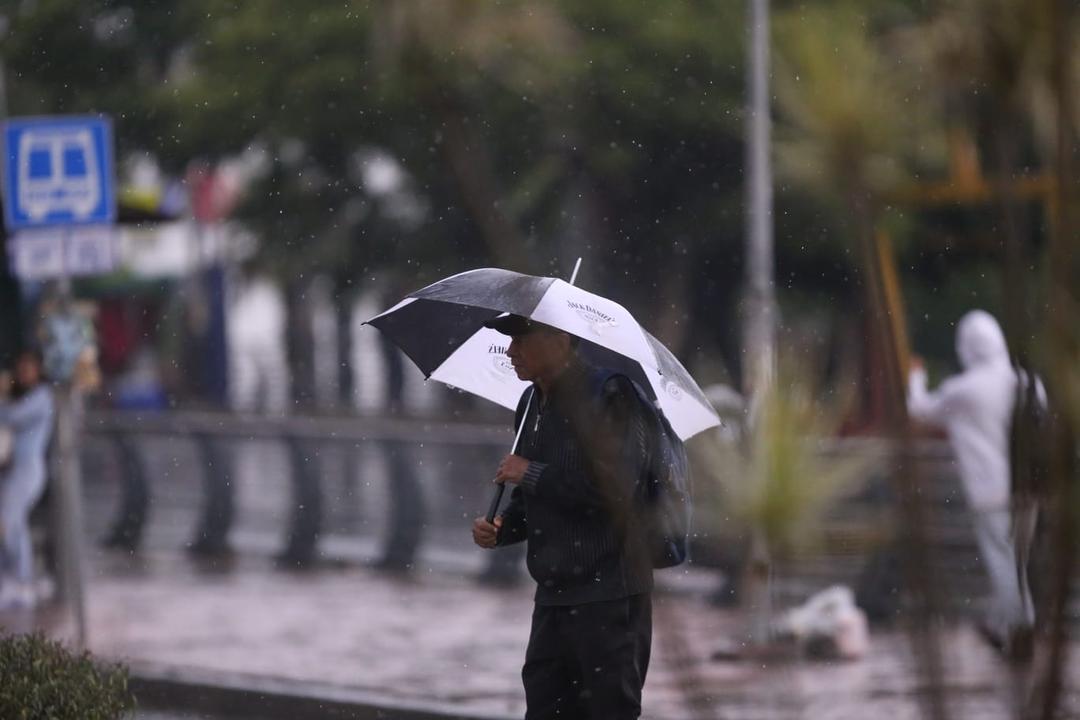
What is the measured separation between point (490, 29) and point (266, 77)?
28.2 m

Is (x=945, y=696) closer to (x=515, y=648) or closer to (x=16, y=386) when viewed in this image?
(x=515, y=648)

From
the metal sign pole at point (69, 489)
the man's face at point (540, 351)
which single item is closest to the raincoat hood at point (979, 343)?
the metal sign pole at point (69, 489)

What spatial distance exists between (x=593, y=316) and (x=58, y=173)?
575 centimetres

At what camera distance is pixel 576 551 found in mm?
5418

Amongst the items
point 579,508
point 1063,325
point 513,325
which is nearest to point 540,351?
point 513,325

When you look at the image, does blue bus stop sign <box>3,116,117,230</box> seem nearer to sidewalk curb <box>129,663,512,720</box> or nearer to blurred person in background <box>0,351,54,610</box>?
sidewalk curb <box>129,663,512,720</box>

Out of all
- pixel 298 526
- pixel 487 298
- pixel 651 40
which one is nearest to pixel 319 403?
pixel 651 40

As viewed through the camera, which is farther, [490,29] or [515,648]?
[515,648]

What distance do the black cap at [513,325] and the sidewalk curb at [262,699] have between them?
278 cm

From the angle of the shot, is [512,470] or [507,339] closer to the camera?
[512,470]

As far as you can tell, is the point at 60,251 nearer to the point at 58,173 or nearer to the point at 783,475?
the point at 58,173

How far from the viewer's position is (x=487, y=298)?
5508mm

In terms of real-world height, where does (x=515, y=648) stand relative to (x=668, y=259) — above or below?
below

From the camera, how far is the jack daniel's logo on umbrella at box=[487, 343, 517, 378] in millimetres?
6145
